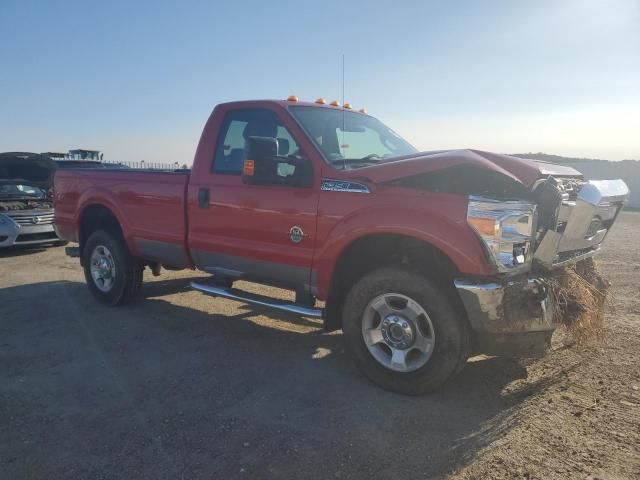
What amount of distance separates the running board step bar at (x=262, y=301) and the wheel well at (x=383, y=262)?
0.54ft

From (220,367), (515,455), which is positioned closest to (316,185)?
(220,367)

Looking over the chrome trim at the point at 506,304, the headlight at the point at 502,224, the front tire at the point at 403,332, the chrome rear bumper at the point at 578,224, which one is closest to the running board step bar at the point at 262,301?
the front tire at the point at 403,332

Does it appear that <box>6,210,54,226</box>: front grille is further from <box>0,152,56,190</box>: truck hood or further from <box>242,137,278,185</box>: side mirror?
Answer: <box>242,137,278,185</box>: side mirror

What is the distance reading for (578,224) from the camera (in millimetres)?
3416

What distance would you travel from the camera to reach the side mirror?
3.81 meters

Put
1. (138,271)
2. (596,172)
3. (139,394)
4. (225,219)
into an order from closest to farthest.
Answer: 1. (139,394)
2. (225,219)
3. (138,271)
4. (596,172)

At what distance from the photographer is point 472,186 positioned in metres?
3.32

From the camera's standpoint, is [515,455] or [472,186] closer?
[515,455]

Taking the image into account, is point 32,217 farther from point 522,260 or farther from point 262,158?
point 522,260

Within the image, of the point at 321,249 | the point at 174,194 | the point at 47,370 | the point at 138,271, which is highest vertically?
the point at 174,194

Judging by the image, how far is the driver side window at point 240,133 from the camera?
440cm

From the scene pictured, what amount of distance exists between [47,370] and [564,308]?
4.07 meters

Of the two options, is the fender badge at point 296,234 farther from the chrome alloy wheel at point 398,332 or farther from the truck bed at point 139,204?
the truck bed at point 139,204

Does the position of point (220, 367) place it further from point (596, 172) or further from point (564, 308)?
point (596, 172)
